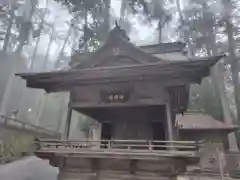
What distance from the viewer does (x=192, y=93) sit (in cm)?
2550

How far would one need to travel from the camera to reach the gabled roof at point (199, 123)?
657 inches

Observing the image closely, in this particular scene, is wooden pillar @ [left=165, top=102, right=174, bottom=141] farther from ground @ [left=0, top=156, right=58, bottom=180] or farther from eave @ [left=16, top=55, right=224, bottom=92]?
ground @ [left=0, top=156, right=58, bottom=180]

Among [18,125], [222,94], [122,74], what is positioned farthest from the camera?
[222,94]

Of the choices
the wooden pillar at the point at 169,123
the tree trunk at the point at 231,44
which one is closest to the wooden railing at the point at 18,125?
the wooden pillar at the point at 169,123

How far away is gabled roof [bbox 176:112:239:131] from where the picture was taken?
16.7 meters

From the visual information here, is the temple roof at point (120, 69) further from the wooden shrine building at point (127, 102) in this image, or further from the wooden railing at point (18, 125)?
the wooden railing at point (18, 125)

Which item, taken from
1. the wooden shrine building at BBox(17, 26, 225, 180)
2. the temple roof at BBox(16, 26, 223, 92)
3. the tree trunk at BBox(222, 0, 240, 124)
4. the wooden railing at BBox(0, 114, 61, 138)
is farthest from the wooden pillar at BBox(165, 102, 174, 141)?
the wooden railing at BBox(0, 114, 61, 138)

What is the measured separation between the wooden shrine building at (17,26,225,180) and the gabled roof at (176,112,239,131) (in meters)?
7.45

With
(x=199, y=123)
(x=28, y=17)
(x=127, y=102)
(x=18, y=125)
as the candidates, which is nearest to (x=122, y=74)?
(x=127, y=102)

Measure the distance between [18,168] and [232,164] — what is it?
14405 mm

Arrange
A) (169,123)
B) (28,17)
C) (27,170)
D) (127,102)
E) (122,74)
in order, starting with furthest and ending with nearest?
1. (28,17)
2. (27,170)
3. (127,102)
4. (122,74)
5. (169,123)

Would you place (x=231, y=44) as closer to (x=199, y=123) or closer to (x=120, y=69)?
(x=199, y=123)

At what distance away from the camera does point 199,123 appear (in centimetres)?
1791

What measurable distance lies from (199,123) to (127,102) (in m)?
11.2
